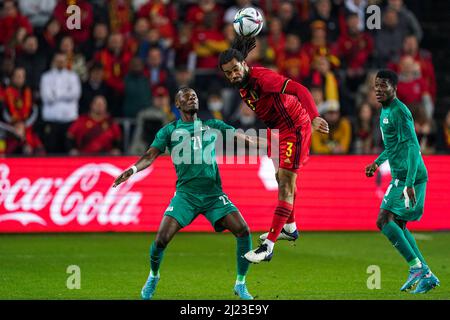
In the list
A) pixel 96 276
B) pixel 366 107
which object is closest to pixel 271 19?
pixel 366 107

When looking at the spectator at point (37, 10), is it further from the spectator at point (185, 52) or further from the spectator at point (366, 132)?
the spectator at point (366, 132)

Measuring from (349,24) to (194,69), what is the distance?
3117 millimetres

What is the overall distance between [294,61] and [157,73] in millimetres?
2575

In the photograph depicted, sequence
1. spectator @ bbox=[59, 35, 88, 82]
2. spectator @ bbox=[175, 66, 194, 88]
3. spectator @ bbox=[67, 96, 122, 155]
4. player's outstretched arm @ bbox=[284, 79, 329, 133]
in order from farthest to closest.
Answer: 1. spectator @ bbox=[59, 35, 88, 82]
2. spectator @ bbox=[175, 66, 194, 88]
3. spectator @ bbox=[67, 96, 122, 155]
4. player's outstretched arm @ bbox=[284, 79, 329, 133]

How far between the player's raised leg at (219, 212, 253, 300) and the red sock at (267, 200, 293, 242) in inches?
9.8

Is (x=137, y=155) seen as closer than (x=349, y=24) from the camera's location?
Yes

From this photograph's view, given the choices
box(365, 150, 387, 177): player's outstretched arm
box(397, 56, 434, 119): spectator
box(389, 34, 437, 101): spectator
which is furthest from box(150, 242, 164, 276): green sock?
box(389, 34, 437, 101): spectator

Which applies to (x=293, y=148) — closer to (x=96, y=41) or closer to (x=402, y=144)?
(x=402, y=144)

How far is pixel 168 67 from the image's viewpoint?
19.8 meters

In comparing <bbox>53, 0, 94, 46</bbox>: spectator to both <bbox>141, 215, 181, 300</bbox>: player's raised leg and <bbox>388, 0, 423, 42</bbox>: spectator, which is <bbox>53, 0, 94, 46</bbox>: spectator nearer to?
<bbox>388, 0, 423, 42</bbox>: spectator

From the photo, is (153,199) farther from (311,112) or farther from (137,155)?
(311,112)

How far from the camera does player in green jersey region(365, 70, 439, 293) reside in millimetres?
10984

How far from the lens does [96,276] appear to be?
12.7m

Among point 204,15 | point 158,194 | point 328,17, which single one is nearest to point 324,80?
point 328,17
